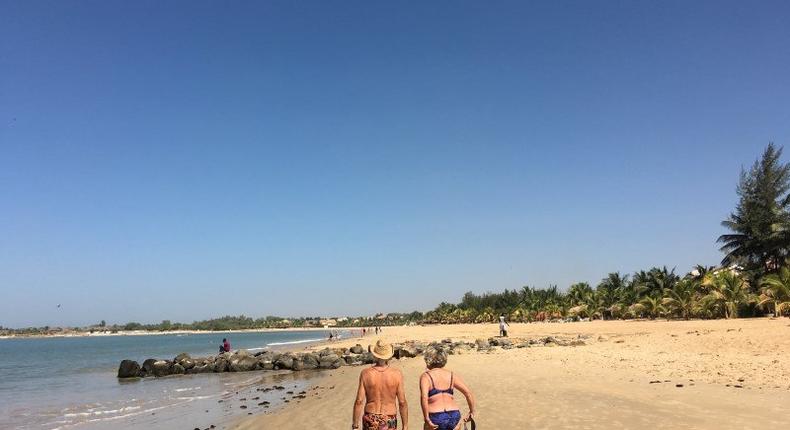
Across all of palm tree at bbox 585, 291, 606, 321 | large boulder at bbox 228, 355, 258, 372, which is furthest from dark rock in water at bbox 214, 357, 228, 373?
palm tree at bbox 585, 291, 606, 321

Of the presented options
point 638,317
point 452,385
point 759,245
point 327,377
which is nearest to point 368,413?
point 452,385

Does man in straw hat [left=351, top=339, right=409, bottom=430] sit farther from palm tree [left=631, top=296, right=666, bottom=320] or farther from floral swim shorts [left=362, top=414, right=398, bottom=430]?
palm tree [left=631, top=296, right=666, bottom=320]

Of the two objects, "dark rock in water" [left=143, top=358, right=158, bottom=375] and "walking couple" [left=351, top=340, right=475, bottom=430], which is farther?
"dark rock in water" [left=143, top=358, right=158, bottom=375]

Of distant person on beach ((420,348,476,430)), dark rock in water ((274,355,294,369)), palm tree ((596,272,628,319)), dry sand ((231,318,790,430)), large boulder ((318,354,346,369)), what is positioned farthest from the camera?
palm tree ((596,272,628,319))

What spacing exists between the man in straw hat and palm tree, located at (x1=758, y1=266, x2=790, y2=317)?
123 feet

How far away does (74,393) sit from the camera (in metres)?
25.3

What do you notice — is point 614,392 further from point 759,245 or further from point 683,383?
point 759,245

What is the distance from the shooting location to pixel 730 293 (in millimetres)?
40094

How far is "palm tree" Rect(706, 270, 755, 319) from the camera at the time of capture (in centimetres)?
3962

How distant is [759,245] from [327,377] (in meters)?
43.1

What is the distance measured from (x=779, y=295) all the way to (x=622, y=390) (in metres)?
29.7

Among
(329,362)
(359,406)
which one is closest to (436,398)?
(359,406)

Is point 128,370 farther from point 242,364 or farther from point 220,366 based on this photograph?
point 242,364

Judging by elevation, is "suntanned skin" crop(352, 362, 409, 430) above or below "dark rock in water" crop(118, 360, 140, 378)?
above
